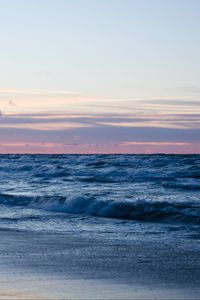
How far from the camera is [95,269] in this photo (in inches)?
399

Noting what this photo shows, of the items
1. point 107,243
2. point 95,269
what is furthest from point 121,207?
point 95,269

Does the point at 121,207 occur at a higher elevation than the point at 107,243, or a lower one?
higher

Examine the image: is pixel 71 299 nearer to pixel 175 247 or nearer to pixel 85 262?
pixel 85 262

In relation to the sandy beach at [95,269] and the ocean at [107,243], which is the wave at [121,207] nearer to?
the ocean at [107,243]

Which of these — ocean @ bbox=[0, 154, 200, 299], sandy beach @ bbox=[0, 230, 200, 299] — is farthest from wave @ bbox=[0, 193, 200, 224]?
sandy beach @ bbox=[0, 230, 200, 299]

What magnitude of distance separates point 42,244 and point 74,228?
3.51 meters

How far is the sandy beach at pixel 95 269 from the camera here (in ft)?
27.3

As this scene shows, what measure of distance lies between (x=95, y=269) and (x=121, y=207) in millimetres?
10589

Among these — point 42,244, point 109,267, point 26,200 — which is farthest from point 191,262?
point 26,200

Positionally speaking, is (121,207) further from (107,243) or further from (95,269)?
(95,269)

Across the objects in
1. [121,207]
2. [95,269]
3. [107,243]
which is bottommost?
[95,269]

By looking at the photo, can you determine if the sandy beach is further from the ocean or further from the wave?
the wave

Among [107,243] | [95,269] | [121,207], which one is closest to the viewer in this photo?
[95,269]

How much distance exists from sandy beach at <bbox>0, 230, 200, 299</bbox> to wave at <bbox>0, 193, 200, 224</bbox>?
5113 millimetres
